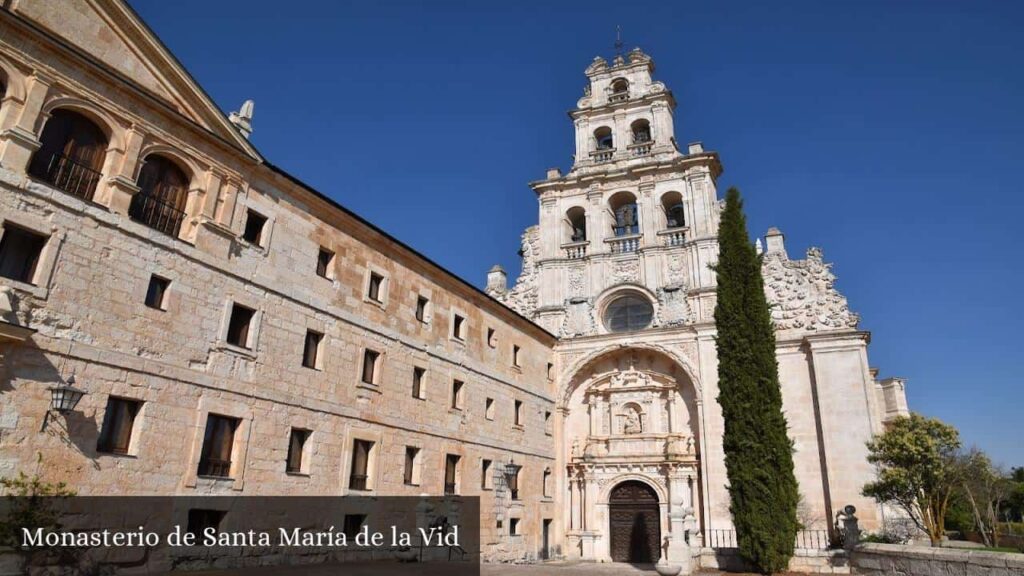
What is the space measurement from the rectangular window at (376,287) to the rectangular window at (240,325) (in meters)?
4.13

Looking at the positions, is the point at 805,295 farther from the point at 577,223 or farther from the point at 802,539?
the point at 577,223

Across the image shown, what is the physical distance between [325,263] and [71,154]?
6317 mm

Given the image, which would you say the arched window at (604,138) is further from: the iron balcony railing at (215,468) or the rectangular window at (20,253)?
the rectangular window at (20,253)

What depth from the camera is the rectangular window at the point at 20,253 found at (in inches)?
402

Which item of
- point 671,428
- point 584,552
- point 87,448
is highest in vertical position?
point 671,428

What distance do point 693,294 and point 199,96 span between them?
19.3 meters

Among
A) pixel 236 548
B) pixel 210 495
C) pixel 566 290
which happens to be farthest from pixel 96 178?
pixel 566 290

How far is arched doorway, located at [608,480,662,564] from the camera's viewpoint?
81.2ft

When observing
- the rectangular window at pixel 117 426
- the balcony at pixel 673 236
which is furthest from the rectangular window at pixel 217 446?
the balcony at pixel 673 236

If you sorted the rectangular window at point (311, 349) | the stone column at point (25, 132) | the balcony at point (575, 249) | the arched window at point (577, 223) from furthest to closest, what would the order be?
the arched window at point (577, 223) < the balcony at point (575, 249) < the rectangular window at point (311, 349) < the stone column at point (25, 132)

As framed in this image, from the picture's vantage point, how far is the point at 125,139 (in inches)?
483

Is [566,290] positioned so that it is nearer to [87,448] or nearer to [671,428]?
[671,428]

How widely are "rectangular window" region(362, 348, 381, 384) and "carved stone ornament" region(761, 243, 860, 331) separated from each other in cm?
1546

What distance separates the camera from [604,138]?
3259 centimetres
